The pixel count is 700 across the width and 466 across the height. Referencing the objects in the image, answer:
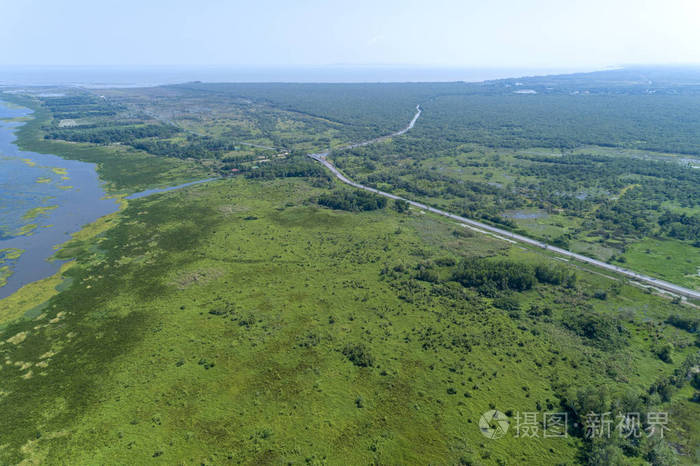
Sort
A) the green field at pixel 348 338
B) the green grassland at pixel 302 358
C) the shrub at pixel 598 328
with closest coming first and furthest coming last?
1. the green grassland at pixel 302 358
2. the green field at pixel 348 338
3. the shrub at pixel 598 328

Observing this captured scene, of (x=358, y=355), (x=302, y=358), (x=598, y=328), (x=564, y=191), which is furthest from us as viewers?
(x=564, y=191)

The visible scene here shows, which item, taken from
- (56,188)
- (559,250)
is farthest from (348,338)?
(56,188)

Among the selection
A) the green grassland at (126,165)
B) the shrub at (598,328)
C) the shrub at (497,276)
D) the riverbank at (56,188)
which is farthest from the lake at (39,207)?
the shrub at (598,328)

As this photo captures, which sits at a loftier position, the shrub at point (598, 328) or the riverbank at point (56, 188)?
the riverbank at point (56, 188)

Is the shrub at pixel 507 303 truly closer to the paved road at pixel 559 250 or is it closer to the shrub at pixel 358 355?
the paved road at pixel 559 250

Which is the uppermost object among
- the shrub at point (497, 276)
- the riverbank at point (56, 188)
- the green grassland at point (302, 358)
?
the riverbank at point (56, 188)

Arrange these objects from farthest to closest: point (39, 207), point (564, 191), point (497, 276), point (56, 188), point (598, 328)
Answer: point (564, 191), point (56, 188), point (39, 207), point (497, 276), point (598, 328)

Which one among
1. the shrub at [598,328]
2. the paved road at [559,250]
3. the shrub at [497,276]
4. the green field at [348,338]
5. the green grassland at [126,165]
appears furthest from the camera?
the green grassland at [126,165]

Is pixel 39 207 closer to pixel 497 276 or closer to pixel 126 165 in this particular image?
pixel 126 165
